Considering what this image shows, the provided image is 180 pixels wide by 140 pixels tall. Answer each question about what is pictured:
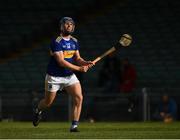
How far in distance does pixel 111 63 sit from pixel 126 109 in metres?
1.38

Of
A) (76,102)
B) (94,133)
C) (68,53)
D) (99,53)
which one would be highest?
(99,53)

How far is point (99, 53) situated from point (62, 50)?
33.3 feet

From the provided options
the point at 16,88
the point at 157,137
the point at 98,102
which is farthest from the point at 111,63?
the point at 157,137

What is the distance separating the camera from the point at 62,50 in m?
11.9

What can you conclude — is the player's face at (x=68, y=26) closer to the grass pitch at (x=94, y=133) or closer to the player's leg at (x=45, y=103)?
the player's leg at (x=45, y=103)

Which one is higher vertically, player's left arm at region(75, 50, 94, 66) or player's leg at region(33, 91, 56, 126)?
player's left arm at region(75, 50, 94, 66)

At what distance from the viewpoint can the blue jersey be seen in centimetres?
1186

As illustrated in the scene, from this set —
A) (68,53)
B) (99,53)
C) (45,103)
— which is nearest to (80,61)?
(68,53)

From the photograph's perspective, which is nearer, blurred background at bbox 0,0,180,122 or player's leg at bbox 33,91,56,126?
player's leg at bbox 33,91,56,126

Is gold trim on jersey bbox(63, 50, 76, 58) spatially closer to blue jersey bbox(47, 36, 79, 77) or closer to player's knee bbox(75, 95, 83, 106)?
blue jersey bbox(47, 36, 79, 77)

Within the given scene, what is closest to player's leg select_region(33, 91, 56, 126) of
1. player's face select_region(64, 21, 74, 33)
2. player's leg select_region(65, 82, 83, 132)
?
player's leg select_region(65, 82, 83, 132)

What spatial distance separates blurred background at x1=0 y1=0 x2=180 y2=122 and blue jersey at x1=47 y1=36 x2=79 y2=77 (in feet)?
21.1

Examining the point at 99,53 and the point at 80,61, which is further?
the point at 99,53

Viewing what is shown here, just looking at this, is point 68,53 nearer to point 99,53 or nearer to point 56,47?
point 56,47
